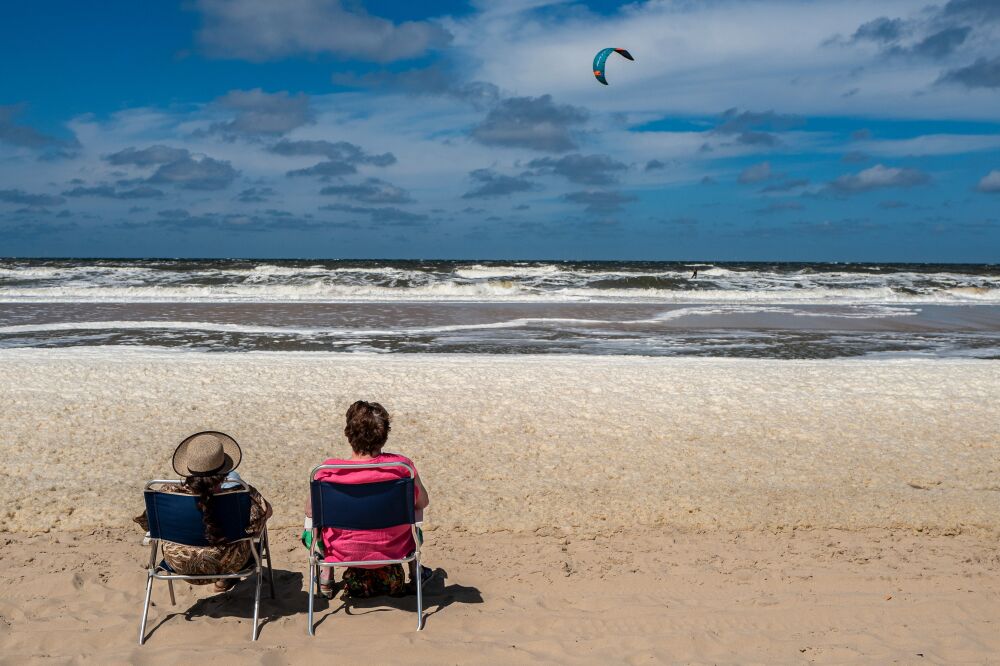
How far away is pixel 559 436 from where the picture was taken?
703 cm

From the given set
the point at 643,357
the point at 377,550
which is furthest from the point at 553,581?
the point at 643,357

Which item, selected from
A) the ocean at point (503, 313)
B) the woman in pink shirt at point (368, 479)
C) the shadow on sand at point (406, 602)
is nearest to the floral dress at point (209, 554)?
the woman in pink shirt at point (368, 479)

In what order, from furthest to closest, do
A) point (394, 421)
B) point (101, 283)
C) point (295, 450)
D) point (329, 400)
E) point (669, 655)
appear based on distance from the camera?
point (101, 283), point (329, 400), point (394, 421), point (295, 450), point (669, 655)

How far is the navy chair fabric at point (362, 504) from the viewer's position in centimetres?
369

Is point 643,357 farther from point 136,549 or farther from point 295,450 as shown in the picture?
point 136,549

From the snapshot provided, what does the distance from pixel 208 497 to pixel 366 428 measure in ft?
2.50

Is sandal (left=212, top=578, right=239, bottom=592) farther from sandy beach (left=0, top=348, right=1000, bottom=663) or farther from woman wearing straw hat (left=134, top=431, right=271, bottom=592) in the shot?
woman wearing straw hat (left=134, top=431, right=271, bottom=592)

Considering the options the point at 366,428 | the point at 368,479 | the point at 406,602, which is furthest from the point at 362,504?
the point at 406,602

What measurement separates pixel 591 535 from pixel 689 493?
1.05 meters

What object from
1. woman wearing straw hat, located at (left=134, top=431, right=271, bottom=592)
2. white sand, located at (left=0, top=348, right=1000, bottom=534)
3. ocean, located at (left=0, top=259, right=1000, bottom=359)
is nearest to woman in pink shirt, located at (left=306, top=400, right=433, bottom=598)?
woman wearing straw hat, located at (left=134, top=431, right=271, bottom=592)

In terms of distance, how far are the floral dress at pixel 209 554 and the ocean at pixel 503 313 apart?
9026 mm

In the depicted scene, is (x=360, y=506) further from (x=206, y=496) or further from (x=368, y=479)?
(x=206, y=496)

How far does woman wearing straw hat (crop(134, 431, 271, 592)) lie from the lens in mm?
3650

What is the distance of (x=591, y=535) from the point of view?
496 cm
